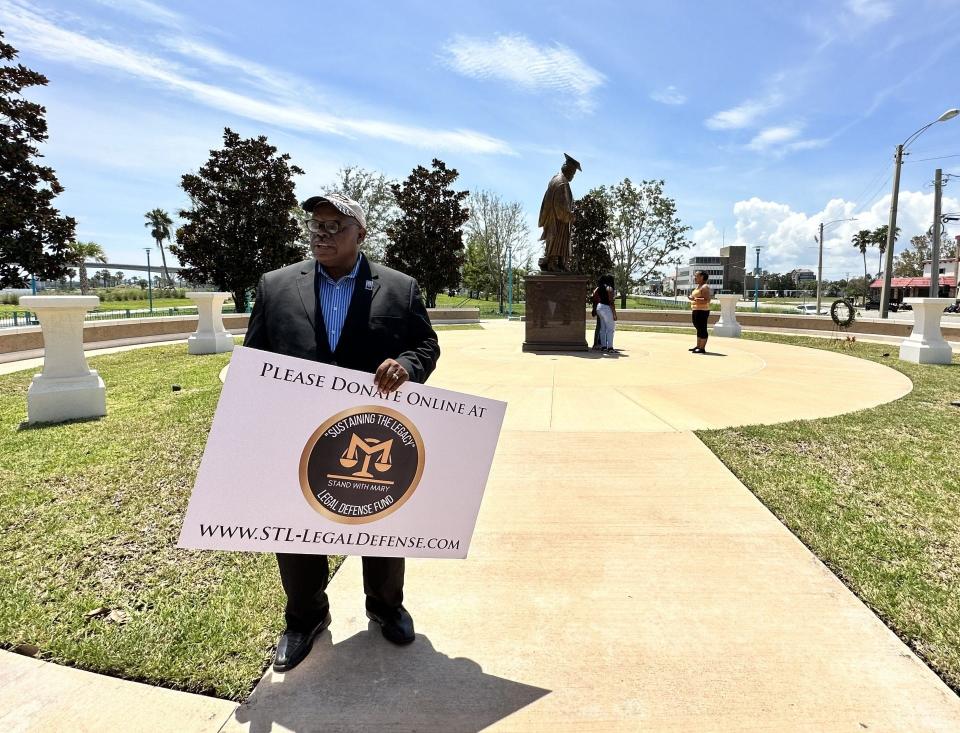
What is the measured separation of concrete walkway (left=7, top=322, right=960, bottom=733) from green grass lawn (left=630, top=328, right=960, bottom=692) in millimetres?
137

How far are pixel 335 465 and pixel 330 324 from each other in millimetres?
585

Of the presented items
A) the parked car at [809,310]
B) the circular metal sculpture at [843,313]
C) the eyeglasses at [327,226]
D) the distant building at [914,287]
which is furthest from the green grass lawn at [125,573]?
the distant building at [914,287]

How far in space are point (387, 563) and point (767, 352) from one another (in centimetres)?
1208

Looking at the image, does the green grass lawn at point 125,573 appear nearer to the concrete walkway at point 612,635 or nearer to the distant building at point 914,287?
the concrete walkway at point 612,635

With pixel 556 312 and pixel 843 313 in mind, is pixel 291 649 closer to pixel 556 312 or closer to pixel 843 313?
pixel 556 312

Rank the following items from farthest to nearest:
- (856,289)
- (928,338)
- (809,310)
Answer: (856,289) → (809,310) → (928,338)

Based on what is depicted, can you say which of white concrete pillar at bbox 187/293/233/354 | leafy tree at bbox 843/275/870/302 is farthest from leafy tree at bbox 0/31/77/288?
leafy tree at bbox 843/275/870/302

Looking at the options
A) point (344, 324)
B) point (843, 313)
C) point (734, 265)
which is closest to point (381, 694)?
point (344, 324)

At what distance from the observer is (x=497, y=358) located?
1091 centimetres

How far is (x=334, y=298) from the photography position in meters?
2.27

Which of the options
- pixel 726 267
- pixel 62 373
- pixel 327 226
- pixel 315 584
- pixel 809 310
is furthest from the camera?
pixel 726 267

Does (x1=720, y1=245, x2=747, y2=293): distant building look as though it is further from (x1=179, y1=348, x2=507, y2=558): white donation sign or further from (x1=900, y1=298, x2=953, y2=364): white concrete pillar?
(x1=179, y1=348, x2=507, y2=558): white donation sign

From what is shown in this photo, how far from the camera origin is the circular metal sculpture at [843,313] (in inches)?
616

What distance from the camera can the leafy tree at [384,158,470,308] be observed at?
3288 centimetres
